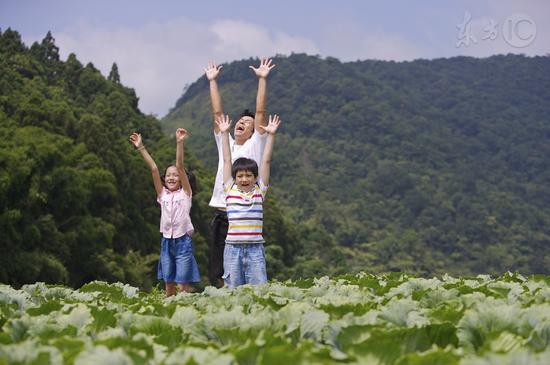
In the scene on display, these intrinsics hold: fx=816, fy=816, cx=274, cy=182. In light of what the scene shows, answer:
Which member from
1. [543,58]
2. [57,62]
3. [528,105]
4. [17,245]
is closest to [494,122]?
[528,105]

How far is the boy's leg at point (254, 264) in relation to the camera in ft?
22.3

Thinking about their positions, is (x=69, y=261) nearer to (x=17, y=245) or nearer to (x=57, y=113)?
(x=17, y=245)

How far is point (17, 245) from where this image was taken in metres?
23.6

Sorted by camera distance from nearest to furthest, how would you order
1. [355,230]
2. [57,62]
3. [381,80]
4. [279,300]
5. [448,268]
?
[279,300] → [57,62] → [448,268] → [355,230] → [381,80]

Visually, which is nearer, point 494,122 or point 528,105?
point 494,122

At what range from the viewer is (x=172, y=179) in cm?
802

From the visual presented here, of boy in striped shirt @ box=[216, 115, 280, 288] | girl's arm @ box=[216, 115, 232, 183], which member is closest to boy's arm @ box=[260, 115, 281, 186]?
boy in striped shirt @ box=[216, 115, 280, 288]

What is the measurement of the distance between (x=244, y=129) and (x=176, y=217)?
3.62ft

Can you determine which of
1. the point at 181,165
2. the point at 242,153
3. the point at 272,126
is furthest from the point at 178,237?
the point at 272,126

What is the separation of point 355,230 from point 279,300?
9080 cm

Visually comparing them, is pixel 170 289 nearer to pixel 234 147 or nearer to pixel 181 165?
pixel 181 165

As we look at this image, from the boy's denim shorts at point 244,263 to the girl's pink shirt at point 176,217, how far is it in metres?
1.09

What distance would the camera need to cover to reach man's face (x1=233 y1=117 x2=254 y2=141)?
7.54 m

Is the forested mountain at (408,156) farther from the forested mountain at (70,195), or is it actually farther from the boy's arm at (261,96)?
the boy's arm at (261,96)
